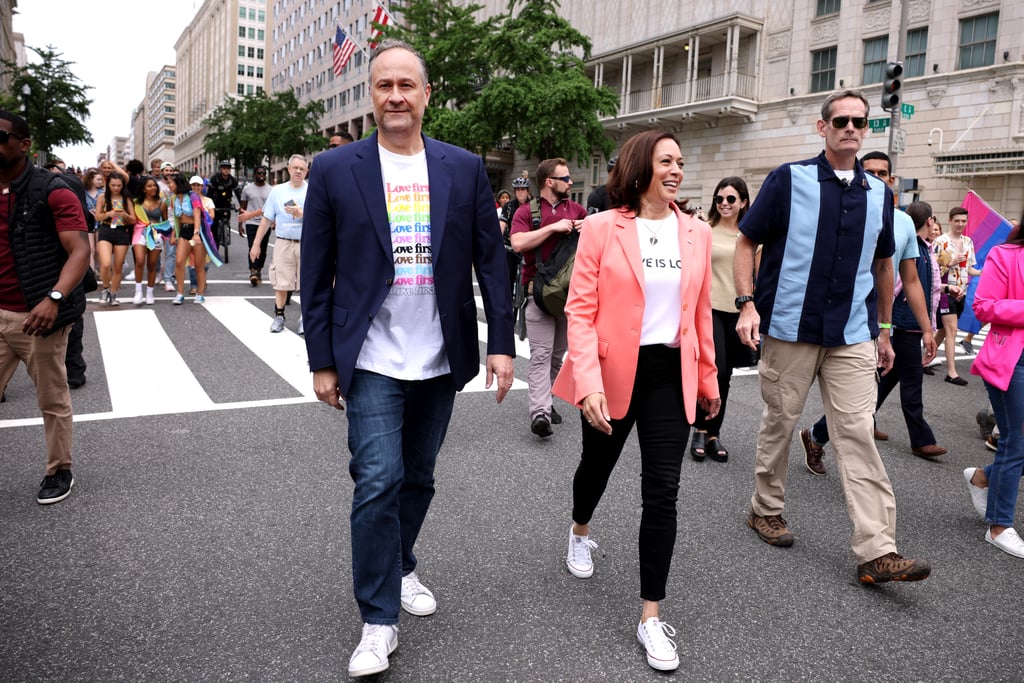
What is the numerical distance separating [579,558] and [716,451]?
7.11 feet

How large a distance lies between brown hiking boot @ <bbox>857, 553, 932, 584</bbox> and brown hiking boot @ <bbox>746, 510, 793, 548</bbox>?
458 mm

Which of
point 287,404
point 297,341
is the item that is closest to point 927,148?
point 297,341

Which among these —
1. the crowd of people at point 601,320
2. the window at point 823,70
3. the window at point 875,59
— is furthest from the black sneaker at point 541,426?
the window at point 823,70

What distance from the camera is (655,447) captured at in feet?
9.49

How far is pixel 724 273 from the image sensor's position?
527 cm

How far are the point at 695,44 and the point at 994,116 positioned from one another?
1263cm

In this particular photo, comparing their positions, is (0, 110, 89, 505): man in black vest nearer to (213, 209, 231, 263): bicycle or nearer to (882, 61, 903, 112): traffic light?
(213, 209, 231, 263): bicycle

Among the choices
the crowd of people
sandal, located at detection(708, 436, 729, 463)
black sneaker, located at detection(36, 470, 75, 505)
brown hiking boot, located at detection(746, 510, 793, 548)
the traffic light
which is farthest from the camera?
the traffic light

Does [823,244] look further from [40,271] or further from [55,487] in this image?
[55,487]

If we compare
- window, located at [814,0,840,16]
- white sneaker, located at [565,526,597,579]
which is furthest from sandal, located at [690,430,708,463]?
window, located at [814,0,840,16]

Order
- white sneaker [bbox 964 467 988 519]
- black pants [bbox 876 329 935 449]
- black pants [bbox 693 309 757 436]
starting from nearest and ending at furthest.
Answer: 1. white sneaker [bbox 964 467 988 519]
2. black pants [bbox 693 309 757 436]
3. black pants [bbox 876 329 935 449]

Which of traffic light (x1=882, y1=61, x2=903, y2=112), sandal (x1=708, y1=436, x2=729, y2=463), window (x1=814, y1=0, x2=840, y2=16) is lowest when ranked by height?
sandal (x1=708, y1=436, x2=729, y2=463)

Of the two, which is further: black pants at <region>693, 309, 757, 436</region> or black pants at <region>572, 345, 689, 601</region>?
black pants at <region>693, 309, 757, 436</region>

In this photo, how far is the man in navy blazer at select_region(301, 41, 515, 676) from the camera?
2598mm
